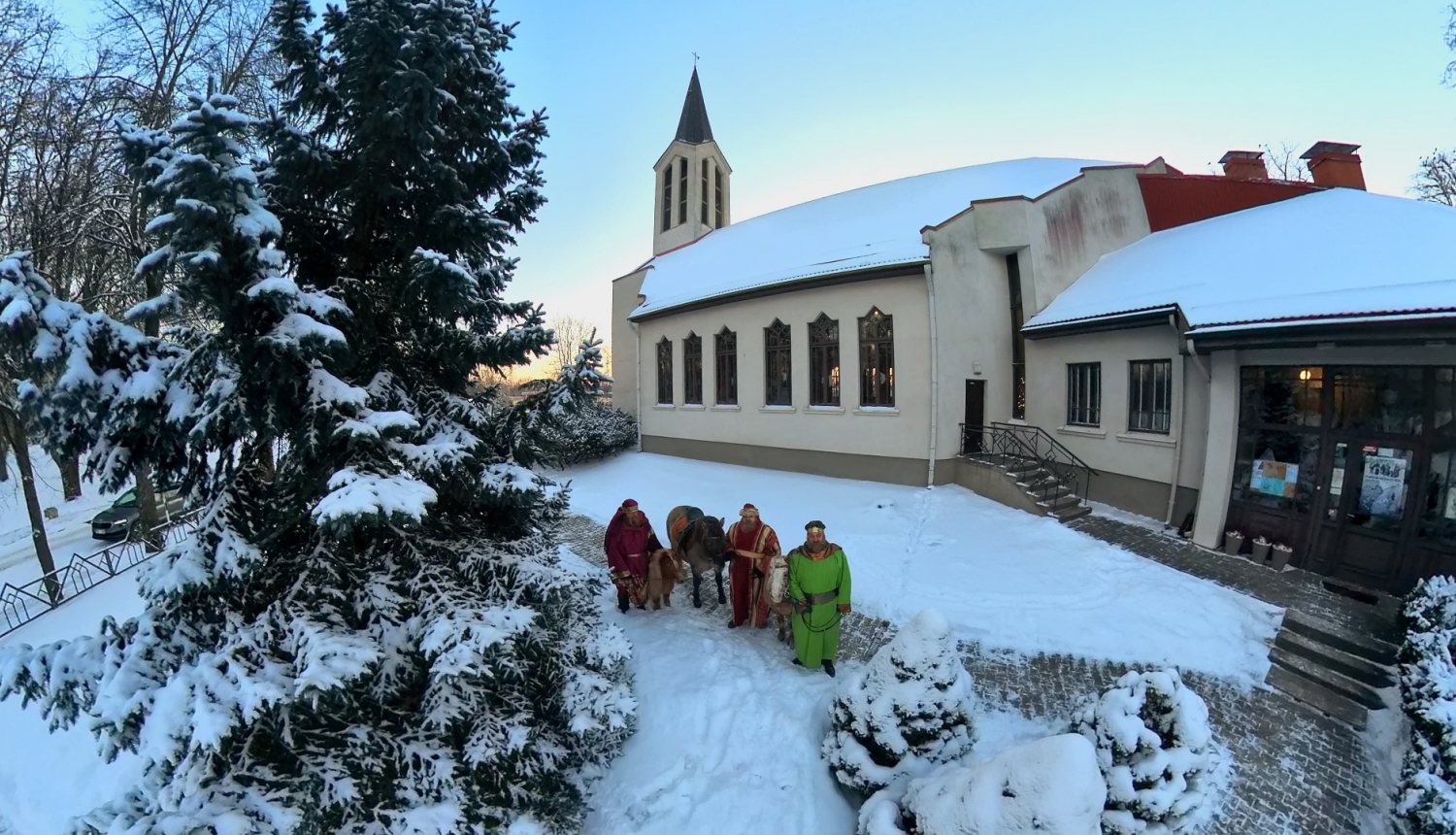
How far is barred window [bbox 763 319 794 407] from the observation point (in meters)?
15.1

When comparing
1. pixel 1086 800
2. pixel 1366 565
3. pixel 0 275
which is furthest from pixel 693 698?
pixel 1366 565

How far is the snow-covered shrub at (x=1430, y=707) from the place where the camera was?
391cm

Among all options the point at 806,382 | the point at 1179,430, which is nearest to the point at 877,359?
the point at 806,382

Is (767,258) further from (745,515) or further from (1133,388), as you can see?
(745,515)

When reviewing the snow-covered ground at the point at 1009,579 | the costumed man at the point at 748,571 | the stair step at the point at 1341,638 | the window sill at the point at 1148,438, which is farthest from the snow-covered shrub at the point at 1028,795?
the window sill at the point at 1148,438

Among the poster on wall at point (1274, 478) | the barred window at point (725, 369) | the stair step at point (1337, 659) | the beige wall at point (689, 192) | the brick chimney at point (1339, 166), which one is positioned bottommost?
the stair step at point (1337, 659)

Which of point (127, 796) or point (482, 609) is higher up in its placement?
point (482, 609)

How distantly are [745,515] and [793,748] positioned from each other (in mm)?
2697

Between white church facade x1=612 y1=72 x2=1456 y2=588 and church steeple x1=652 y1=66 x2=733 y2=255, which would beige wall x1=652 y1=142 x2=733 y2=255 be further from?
white church facade x1=612 y1=72 x2=1456 y2=588

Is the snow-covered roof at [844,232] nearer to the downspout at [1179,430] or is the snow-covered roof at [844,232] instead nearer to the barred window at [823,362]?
the barred window at [823,362]

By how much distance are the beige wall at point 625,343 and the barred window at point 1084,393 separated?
13669mm

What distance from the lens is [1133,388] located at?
11.1m

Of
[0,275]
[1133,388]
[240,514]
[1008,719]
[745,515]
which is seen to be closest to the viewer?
[0,275]

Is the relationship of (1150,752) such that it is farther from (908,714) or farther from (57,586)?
(57,586)
